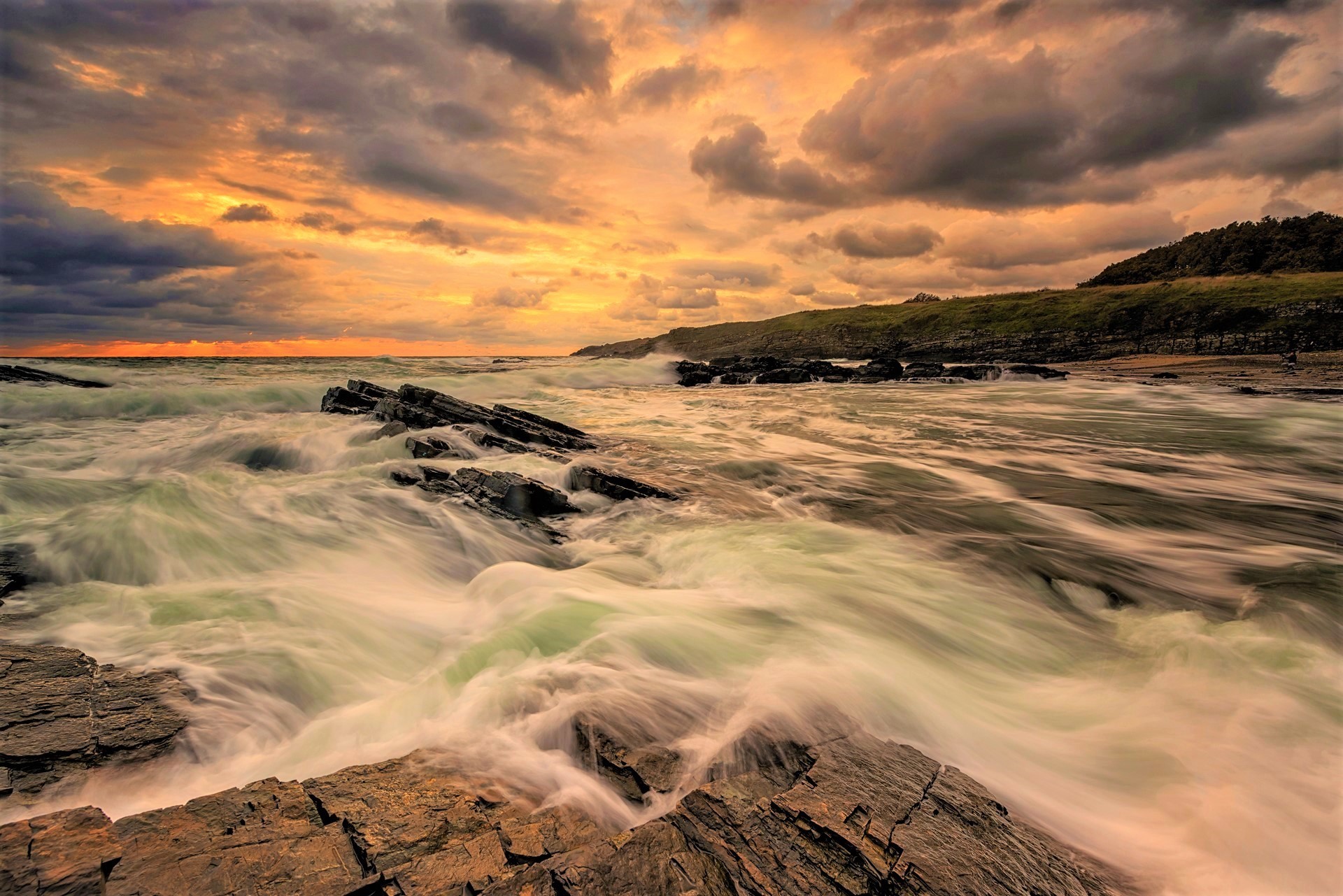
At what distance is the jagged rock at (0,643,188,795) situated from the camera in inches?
104

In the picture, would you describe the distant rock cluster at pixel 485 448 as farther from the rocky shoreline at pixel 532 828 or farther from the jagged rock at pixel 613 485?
the rocky shoreline at pixel 532 828

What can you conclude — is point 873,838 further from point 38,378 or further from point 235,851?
point 38,378

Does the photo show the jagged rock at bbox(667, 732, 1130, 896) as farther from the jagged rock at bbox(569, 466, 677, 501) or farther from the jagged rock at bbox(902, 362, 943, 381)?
the jagged rock at bbox(902, 362, 943, 381)

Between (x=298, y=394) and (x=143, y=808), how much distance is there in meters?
25.6

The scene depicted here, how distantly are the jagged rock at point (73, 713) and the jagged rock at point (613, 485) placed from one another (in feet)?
19.4

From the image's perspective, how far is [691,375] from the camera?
3947 centimetres

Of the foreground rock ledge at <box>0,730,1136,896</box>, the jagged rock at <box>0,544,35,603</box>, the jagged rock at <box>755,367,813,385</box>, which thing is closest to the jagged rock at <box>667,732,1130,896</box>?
the foreground rock ledge at <box>0,730,1136,896</box>

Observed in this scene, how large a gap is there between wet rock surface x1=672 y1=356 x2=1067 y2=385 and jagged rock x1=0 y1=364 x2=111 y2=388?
3070 cm

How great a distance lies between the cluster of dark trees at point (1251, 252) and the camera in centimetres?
4956

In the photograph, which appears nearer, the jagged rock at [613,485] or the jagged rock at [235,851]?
the jagged rock at [235,851]

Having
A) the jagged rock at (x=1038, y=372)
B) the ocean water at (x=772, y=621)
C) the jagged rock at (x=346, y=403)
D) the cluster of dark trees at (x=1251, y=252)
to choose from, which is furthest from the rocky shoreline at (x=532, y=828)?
the cluster of dark trees at (x=1251, y=252)

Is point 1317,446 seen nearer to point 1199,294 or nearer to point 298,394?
point 298,394

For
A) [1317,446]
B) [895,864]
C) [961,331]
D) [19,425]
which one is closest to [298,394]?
[19,425]

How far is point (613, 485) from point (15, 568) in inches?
252
